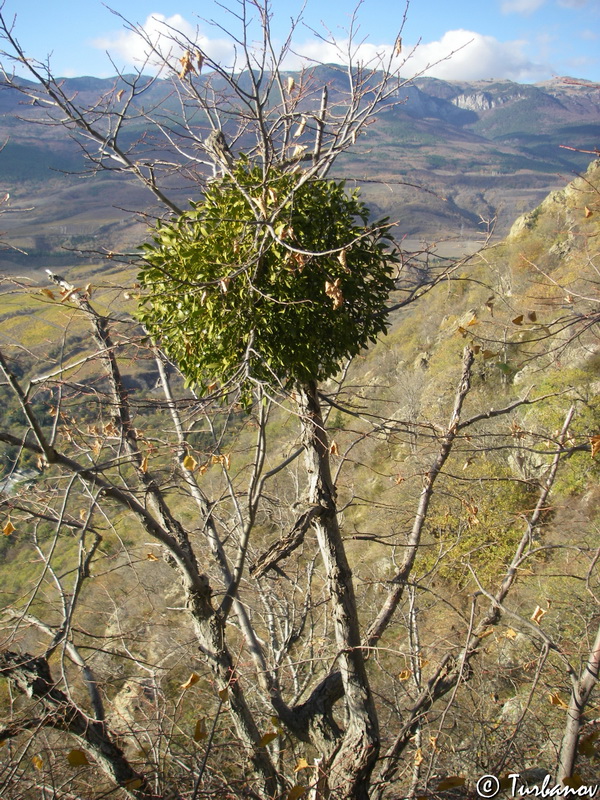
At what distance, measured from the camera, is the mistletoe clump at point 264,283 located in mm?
2807

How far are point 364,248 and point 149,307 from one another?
136 centimetres

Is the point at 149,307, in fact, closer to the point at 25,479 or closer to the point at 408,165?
the point at 25,479

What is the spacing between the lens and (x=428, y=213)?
7912cm

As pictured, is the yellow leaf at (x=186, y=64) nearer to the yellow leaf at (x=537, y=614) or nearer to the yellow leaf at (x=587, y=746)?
the yellow leaf at (x=537, y=614)

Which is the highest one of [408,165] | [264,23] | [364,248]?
[408,165]

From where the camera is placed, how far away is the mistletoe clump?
2807mm

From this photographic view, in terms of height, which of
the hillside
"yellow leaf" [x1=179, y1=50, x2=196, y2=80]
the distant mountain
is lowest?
the hillside

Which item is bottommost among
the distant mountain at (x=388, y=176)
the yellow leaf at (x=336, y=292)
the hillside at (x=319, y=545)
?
the hillside at (x=319, y=545)

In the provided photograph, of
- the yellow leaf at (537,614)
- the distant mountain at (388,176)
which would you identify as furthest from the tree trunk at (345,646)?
the distant mountain at (388,176)

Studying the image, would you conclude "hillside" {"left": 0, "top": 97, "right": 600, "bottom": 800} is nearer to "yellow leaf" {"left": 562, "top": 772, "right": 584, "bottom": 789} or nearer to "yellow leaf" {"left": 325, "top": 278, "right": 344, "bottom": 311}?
"yellow leaf" {"left": 562, "top": 772, "right": 584, "bottom": 789}

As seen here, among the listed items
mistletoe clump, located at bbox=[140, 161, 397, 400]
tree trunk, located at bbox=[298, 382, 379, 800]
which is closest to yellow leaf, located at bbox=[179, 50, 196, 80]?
mistletoe clump, located at bbox=[140, 161, 397, 400]

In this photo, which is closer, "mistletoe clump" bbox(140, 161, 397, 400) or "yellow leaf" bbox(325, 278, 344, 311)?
"yellow leaf" bbox(325, 278, 344, 311)

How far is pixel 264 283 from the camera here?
2879 millimetres

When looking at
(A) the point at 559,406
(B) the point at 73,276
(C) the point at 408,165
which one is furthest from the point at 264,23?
(C) the point at 408,165
